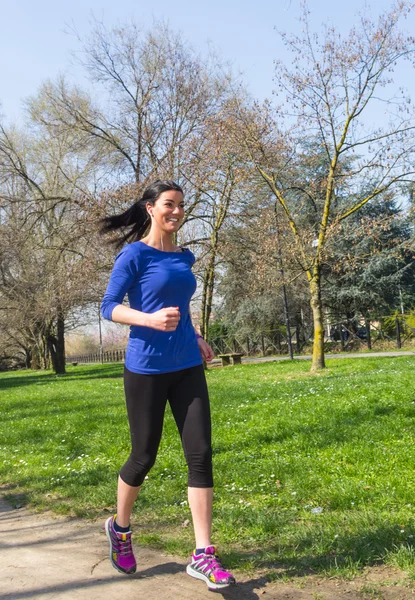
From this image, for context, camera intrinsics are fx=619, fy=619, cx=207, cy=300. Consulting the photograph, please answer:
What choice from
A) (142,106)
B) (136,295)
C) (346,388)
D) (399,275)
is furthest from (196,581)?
(399,275)

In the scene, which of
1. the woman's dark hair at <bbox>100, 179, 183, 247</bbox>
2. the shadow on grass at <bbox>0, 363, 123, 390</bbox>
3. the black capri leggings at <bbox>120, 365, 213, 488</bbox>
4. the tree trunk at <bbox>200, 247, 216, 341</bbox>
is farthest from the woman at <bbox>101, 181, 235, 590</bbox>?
the shadow on grass at <bbox>0, 363, 123, 390</bbox>

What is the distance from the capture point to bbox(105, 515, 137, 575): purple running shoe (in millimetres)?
3477

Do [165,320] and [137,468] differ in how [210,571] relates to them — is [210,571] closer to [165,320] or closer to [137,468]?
[137,468]

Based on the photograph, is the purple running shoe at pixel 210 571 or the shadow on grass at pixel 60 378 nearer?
the purple running shoe at pixel 210 571

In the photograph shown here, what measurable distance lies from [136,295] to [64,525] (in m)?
2.29

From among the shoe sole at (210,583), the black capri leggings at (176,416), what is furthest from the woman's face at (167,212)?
the shoe sole at (210,583)

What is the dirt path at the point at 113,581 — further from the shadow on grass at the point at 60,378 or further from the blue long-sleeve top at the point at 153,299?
the shadow on grass at the point at 60,378

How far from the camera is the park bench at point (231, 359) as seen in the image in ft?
86.8

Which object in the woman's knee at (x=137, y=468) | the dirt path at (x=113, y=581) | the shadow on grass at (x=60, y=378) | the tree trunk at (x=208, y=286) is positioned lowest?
the dirt path at (x=113, y=581)

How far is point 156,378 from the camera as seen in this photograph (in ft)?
11.2

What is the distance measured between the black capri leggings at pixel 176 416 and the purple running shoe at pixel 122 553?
31cm

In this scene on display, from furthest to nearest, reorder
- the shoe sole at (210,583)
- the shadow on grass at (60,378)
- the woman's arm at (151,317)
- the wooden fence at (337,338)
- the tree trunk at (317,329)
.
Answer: the wooden fence at (337,338)
the shadow on grass at (60,378)
the tree trunk at (317,329)
the woman's arm at (151,317)
the shoe sole at (210,583)

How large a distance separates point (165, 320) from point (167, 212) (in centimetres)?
81

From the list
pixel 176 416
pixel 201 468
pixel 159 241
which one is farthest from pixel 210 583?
pixel 159 241
